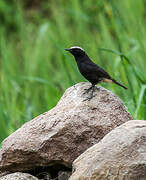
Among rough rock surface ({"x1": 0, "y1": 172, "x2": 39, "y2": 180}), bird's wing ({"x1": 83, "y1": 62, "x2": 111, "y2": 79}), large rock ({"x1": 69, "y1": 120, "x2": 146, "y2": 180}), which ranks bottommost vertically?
rough rock surface ({"x1": 0, "y1": 172, "x2": 39, "y2": 180})

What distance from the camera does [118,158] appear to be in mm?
2574

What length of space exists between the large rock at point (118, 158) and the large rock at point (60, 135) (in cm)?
35

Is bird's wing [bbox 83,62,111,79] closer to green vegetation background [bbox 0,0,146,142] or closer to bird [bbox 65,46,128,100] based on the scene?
bird [bbox 65,46,128,100]

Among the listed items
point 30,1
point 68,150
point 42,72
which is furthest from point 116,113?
point 30,1

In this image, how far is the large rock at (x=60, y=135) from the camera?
10.0 feet

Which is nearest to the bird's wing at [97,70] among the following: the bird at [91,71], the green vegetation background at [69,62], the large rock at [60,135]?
the bird at [91,71]

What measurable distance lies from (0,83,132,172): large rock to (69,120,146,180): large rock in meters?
0.35

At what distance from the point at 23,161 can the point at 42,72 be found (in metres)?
2.93

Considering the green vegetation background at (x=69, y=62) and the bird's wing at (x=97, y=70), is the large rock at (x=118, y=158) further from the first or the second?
the green vegetation background at (x=69, y=62)

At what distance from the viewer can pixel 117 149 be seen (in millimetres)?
2609

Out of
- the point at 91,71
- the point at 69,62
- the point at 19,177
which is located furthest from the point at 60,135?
the point at 69,62

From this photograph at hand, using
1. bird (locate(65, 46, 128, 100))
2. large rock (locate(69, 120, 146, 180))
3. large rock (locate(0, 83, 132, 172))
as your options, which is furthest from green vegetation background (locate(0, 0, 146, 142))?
large rock (locate(69, 120, 146, 180))

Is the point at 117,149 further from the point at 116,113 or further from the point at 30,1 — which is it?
the point at 30,1

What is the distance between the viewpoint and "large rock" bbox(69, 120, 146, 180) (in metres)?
2.52
